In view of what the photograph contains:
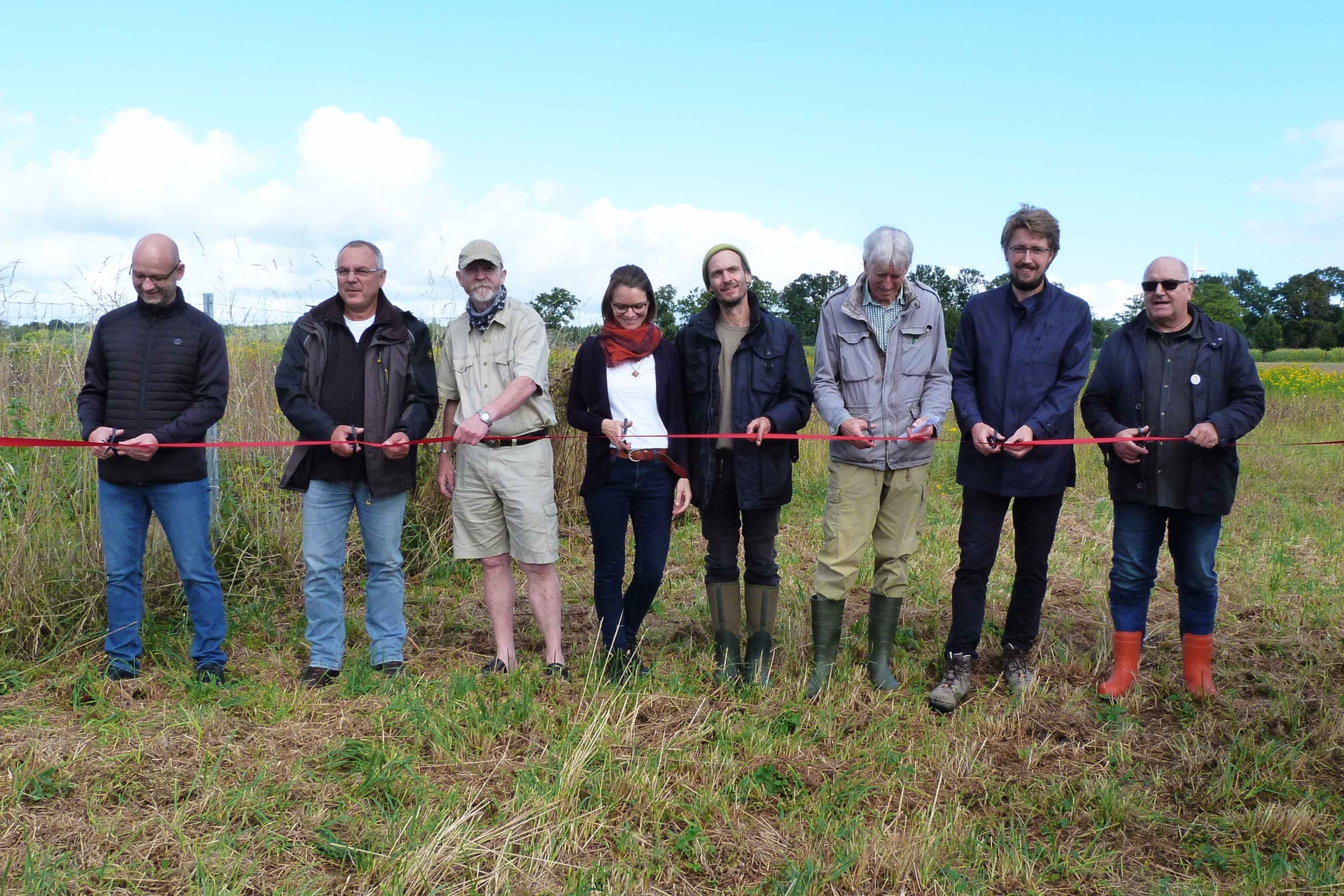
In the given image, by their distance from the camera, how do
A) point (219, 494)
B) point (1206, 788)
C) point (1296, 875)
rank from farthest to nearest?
point (219, 494) < point (1206, 788) < point (1296, 875)

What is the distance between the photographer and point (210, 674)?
4465 millimetres

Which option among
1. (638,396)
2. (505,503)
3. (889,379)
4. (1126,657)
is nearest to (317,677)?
(505,503)

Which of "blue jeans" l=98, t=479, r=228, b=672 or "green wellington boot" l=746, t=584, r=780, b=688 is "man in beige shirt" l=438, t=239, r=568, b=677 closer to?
"green wellington boot" l=746, t=584, r=780, b=688

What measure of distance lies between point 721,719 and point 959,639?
1348 mm

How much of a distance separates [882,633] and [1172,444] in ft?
5.06

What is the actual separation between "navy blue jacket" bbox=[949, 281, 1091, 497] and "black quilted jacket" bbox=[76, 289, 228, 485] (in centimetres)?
347

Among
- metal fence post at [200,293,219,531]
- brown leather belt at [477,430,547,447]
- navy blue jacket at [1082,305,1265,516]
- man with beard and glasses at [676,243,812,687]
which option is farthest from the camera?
metal fence post at [200,293,219,531]

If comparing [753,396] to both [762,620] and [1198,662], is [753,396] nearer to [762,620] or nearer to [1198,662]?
[762,620]

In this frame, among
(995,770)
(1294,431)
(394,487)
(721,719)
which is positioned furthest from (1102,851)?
(1294,431)

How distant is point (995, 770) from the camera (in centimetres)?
371

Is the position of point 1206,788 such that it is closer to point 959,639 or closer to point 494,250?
point 959,639

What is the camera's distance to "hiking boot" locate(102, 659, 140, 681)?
4.48m

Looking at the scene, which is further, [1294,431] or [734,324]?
[1294,431]

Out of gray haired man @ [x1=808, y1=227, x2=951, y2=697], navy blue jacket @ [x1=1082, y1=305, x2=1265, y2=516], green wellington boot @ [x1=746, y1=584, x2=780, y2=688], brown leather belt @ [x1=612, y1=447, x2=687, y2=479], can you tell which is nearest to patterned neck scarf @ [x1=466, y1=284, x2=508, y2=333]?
brown leather belt @ [x1=612, y1=447, x2=687, y2=479]
